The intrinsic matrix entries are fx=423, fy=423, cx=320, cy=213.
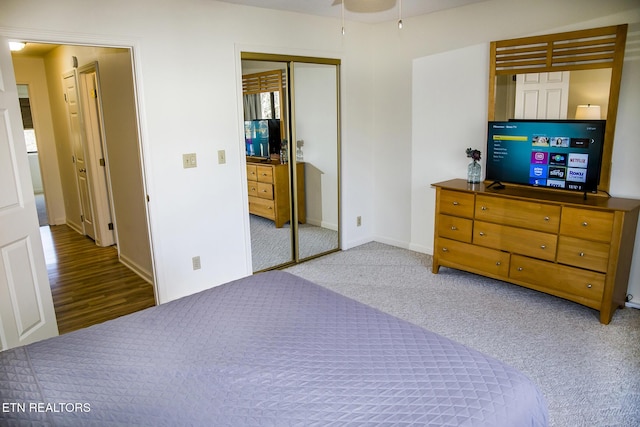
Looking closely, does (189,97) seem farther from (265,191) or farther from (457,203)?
(457,203)

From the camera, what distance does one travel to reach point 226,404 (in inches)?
54.2

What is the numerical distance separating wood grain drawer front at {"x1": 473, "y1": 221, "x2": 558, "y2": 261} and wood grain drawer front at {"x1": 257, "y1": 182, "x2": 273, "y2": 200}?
1916mm

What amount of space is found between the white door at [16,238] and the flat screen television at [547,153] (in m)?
3.50

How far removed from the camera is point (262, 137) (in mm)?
3982

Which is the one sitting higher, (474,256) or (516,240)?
(516,240)

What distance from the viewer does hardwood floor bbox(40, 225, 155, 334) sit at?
3439 millimetres

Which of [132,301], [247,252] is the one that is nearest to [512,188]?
[247,252]

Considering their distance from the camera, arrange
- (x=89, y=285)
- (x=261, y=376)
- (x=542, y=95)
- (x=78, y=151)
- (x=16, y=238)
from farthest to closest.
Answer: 1. (x=78, y=151)
2. (x=89, y=285)
3. (x=542, y=95)
4. (x=16, y=238)
5. (x=261, y=376)

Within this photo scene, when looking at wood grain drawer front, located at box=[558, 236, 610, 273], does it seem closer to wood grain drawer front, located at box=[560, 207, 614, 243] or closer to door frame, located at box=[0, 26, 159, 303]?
wood grain drawer front, located at box=[560, 207, 614, 243]

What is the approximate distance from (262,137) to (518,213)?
232 cm

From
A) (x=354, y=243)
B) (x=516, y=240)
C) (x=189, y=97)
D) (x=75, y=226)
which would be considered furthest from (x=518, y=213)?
(x=75, y=226)

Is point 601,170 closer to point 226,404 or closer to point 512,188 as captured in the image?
point 512,188

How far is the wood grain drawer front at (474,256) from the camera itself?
3.53m

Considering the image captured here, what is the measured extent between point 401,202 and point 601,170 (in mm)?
1959
